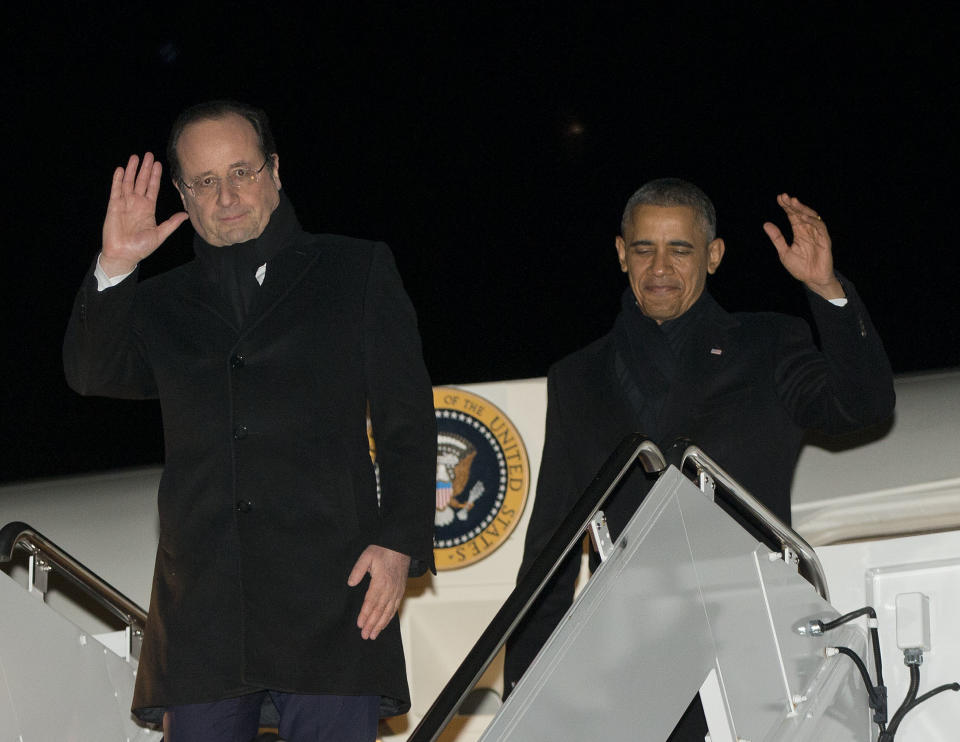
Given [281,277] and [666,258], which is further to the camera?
[666,258]

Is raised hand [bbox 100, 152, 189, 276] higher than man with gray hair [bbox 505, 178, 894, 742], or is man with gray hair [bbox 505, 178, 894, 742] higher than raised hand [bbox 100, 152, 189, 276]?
raised hand [bbox 100, 152, 189, 276]

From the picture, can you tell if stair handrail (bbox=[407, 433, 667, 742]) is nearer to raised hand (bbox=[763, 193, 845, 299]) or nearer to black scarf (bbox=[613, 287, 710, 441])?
black scarf (bbox=[613, 287, 710, 441])

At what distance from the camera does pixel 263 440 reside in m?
2.21

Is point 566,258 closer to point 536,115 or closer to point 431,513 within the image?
point 536,115

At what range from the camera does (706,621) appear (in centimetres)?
253

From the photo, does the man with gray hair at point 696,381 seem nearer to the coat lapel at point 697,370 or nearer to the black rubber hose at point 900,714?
the coat lapel at point 697,370

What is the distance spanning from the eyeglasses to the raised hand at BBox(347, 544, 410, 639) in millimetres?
721

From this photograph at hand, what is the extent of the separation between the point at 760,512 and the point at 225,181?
4.45ft

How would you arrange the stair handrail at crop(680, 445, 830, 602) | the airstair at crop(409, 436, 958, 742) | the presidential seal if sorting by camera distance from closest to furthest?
1. the airstair at crop(409, 436, 958, 742)
2. the stair handrail at crop(680, 445, 830, 602)
3. the presidential seal

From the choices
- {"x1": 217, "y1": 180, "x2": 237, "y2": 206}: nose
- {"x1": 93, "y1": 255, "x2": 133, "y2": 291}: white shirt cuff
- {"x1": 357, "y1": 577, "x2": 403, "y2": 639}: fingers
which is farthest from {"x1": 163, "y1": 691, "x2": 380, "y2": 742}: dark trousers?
{"x1": 217, "y1": 180, "x2": 237, "y2": 206}: nose

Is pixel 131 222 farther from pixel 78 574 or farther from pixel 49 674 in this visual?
pixel 78 574

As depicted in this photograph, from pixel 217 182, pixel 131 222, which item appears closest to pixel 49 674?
pixel 131 222

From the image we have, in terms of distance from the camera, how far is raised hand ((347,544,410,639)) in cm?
215

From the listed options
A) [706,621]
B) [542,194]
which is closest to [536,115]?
[542,194]
